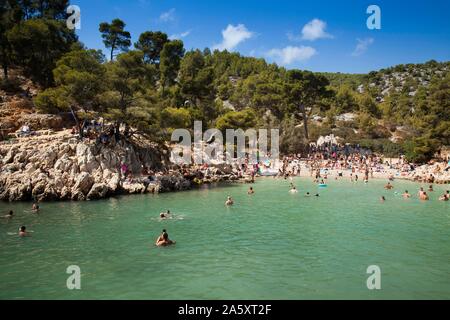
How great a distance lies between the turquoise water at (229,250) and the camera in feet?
40.1

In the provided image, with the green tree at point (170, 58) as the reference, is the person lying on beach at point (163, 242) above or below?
below

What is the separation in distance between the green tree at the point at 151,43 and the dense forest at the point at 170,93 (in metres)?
0.15

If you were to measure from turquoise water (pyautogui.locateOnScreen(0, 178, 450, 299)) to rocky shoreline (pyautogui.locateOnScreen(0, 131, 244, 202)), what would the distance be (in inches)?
76.3

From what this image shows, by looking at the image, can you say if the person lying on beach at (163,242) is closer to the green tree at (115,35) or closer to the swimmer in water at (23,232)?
the swimmer in water at (23,232)

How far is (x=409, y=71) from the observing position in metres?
128

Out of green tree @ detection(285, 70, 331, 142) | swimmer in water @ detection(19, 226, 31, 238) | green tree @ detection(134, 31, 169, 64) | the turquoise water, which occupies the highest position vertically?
green tree @ detection(134, 31, 169, 64)

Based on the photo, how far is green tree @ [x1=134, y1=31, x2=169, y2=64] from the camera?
56750mm

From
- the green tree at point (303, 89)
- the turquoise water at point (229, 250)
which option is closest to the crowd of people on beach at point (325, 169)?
the turquoise water at point (229, 250)

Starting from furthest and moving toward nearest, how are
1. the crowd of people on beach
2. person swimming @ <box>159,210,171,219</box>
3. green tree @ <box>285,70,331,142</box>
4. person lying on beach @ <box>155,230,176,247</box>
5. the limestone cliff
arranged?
green tree @ <box>285,70,331,142</box>, the crowd of people on beach, the limestone cliff, person swimming @ <box>159,210,171,219</box>, person lying on beach @ <box>155,230,176,247</box>

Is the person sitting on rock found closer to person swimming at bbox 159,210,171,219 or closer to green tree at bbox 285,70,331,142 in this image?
person swimming at bbox 159,210,171,219

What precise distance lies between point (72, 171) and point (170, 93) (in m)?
27.7

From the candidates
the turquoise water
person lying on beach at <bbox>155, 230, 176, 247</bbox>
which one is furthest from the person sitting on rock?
person lying on beach at <bbox>155, 230, 176, 247</bbox>

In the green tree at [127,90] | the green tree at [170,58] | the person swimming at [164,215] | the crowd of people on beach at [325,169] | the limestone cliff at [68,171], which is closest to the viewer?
the person swimming at [164,215]

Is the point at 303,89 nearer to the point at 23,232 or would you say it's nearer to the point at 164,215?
the point at 164,215
